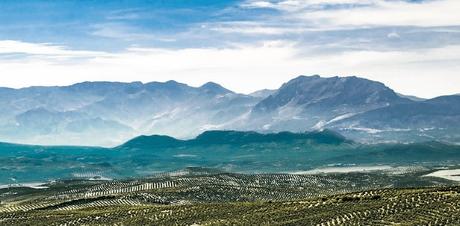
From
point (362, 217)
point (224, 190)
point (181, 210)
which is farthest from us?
point (224, 190)

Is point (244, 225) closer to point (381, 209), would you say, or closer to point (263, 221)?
point (263, 221)

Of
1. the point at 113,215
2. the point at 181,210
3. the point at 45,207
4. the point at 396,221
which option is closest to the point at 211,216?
the point at 181,210

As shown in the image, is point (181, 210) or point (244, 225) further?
point (181, 210)

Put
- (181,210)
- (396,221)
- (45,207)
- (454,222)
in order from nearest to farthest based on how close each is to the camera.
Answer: (454,222) < (396,221) < (181,210) < (45,207)

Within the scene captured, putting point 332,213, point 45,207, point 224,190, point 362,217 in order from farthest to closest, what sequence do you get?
point 224,190
point 45,207
point 332,213
point 362,217

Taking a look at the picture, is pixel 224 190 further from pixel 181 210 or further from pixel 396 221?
pixel 396 221

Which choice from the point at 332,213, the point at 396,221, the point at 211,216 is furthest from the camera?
the point at 211,216

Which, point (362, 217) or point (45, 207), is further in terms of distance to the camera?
point (45, 207)

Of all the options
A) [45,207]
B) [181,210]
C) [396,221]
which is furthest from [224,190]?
[396,221]

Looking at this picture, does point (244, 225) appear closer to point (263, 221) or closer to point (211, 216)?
point (263, 221)
